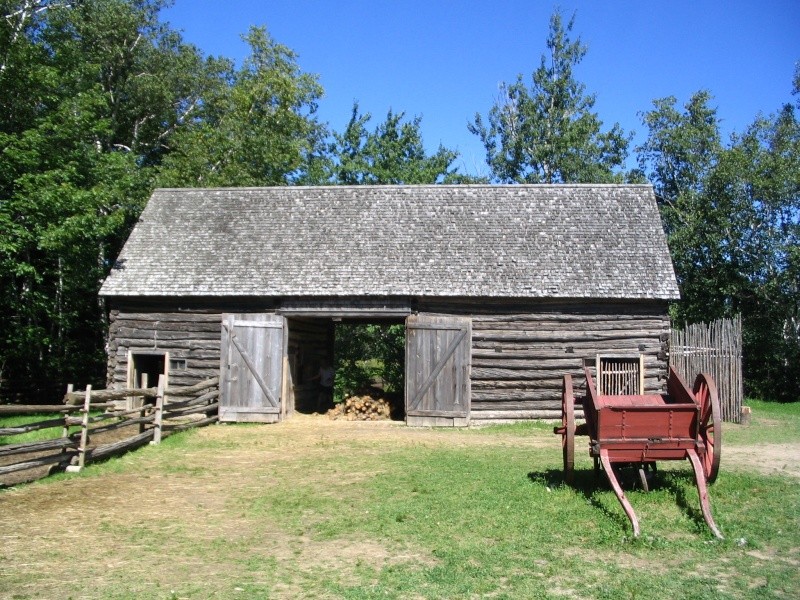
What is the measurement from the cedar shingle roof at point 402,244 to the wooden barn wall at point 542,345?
56cm

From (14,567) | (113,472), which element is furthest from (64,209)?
(14,567)

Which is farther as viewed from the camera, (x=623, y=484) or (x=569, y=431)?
(x=623, y=484)

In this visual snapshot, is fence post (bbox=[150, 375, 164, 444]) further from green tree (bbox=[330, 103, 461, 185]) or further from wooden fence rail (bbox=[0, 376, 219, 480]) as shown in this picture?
green tree (bbox=[330, 103, 461, 185])

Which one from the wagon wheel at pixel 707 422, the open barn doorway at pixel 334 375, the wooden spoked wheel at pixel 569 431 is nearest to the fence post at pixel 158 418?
the open barn doorway at pixel 334 375

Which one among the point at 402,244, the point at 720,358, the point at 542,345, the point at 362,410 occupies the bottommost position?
the point at 362,410

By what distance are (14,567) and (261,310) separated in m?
12.4

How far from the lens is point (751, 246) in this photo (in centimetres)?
2933

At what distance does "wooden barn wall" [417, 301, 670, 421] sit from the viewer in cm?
1864

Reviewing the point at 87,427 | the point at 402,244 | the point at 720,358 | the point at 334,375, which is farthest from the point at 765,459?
the point at 334,375

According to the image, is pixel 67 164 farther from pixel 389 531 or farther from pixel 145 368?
pixel 389 531

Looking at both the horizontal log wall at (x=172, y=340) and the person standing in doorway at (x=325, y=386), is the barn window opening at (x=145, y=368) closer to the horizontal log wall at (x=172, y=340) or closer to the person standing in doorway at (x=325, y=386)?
the horizontal log wall at (x=172, y=340)

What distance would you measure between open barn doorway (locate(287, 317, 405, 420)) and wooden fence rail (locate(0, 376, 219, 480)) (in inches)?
128

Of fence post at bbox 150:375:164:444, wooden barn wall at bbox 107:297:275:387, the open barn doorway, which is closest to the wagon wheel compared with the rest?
fence post at bbox 150:375:164:444

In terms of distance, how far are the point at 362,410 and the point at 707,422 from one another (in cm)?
1215
